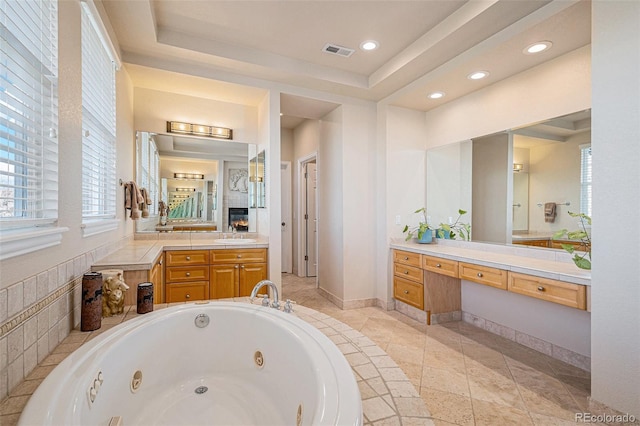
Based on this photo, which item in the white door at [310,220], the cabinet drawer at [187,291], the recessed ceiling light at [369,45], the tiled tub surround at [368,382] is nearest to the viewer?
the tiled tub surround at [368,382]

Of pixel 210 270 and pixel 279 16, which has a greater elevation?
pixel 279 16

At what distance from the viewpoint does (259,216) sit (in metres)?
3.80

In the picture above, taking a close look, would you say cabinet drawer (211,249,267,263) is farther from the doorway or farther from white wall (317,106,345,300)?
the doorway

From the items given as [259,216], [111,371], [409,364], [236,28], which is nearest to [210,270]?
[259,216]

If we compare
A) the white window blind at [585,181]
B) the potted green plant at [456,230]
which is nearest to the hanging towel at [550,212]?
the white window blind at [585,181]

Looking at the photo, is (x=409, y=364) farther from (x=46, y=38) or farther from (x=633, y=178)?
(x=46, y=38)

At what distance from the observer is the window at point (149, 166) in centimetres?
336

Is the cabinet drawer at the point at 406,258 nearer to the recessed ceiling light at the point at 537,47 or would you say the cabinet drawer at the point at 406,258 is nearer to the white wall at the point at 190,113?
the recessed ceiling light at the point at 537,47

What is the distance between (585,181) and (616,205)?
77cm

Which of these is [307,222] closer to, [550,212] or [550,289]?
[550,212]

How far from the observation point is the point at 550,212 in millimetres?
2600

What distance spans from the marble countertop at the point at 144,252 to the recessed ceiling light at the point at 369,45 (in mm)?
2139

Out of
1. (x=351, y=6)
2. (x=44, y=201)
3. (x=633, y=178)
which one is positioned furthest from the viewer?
(x=351, y=6)

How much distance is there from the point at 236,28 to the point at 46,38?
5.14 ft
